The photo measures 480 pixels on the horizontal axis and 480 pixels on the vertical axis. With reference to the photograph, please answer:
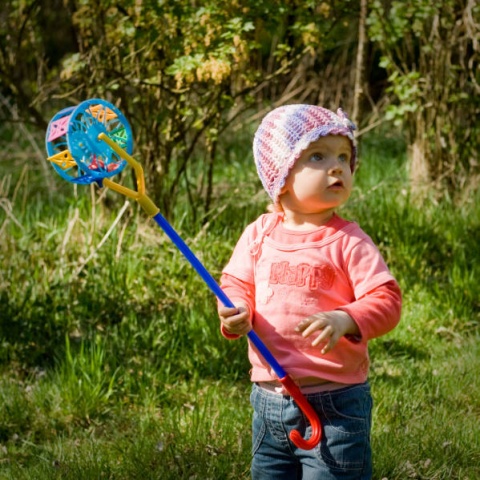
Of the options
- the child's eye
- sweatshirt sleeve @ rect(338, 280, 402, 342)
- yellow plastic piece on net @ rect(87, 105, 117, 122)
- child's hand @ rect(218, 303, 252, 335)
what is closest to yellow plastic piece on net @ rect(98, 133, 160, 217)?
yellow plastic piece on net @ rect(87, 105, 117, 122)

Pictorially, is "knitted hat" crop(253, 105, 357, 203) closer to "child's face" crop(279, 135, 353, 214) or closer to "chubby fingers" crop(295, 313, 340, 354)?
"child's face" crop(279, 135, 353, 214)

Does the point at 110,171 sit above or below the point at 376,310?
above

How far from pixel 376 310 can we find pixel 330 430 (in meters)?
0.37

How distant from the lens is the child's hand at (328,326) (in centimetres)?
229

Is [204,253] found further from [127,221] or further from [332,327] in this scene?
[332,327]

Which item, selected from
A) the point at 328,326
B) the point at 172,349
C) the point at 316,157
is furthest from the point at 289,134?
the point at 172,349

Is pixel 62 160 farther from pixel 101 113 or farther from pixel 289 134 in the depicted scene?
pixel 289 134

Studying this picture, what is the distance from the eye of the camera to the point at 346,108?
26.2ft

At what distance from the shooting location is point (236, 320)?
2.44 m

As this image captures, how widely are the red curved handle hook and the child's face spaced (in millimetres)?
501

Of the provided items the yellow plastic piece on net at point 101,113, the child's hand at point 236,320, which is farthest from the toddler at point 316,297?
the yellow plastic piece on net at point 101,113

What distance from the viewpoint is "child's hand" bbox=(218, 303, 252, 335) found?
2443 mm

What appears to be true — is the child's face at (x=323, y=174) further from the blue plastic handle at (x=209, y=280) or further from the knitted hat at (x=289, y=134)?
the blue plastic handle at (x=209, y=280)

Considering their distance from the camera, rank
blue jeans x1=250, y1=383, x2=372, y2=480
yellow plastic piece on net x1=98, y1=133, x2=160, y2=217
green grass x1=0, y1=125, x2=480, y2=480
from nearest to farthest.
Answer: yellow plastic piece on net x1=98, y1=133, x2=160, y2=217 < blue jeans x1=250, y1=383, x2=372, y2=480 < green grass x1=0, y1=125, x2=480, y2=480
